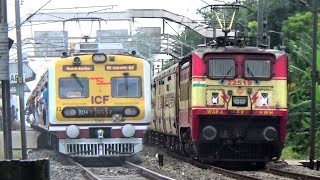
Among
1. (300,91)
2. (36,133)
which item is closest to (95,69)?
(36,133)

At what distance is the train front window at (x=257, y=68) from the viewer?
54.3 ft

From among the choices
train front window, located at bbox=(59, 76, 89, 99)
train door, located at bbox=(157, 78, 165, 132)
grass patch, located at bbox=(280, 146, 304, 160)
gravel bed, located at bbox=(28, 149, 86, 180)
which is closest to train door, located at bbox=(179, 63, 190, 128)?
train front window, located at bbox=(59, 76, 89, 99)

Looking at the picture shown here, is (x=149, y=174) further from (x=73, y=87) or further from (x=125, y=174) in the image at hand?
(x=73, y=87)

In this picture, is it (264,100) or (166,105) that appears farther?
(166,105)

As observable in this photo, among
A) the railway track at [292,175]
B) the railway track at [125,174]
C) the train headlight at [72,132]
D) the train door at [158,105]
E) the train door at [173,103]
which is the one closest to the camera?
the railway track at [125,174]

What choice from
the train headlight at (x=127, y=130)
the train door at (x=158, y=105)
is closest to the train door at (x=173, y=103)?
the train headlight at (x=127, y=130)

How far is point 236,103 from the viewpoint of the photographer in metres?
16.5

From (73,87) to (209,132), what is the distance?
3.90 m

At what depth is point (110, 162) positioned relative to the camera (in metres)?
18.9

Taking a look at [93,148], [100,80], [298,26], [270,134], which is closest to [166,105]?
[100,80]

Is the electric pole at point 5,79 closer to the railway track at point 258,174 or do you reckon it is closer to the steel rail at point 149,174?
the steel rail at point 149,174

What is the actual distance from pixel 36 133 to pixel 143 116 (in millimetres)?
10078

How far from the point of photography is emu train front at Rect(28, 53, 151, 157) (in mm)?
17125

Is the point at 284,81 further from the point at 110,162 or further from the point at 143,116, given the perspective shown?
the point at 110,162
